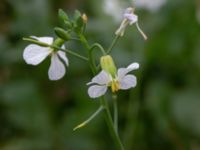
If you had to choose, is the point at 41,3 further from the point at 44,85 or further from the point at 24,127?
the point at 24,127

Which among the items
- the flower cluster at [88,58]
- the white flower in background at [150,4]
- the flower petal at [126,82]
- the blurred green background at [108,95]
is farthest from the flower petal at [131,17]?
the white flower in background at [150,4]

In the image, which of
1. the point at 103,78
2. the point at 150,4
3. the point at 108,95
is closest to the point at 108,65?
the point at 103,78

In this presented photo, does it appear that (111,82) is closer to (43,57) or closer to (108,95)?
(43,57)

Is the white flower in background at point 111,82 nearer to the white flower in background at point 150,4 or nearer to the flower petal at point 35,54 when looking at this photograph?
the flower petal at point 35,54

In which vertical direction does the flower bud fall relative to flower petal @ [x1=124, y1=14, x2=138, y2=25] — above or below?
below

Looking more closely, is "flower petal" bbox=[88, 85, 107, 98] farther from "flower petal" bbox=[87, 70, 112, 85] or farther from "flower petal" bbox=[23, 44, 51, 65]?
"flower petal" bbox=[23, 44, 51, 65]

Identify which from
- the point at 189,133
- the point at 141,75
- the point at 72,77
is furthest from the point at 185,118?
the point at 72,77

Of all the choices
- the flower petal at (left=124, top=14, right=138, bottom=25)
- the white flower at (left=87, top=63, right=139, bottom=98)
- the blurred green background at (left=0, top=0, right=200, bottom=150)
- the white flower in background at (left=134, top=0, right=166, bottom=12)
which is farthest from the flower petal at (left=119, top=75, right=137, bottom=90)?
the white flower in background at (left=134, top=0, right=166, bottom=12)
